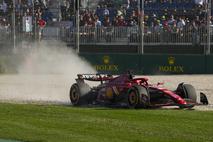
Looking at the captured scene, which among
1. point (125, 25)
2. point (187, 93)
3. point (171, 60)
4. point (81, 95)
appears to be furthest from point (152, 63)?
point (187, 93)

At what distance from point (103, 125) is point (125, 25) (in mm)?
20574

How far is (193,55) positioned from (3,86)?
33.6 ft

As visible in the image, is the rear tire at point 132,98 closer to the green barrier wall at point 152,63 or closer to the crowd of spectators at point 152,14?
the green barrier wall at point 152,63

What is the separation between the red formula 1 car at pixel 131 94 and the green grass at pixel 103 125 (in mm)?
488

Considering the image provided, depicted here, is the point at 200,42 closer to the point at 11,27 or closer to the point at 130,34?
the point at 130,34

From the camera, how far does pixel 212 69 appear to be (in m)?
28.2

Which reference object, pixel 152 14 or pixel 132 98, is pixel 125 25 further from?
pixel 132 98

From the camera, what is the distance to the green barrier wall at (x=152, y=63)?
92.8ft

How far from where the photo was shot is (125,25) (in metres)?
31.3

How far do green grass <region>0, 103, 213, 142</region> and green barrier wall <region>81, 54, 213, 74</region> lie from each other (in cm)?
1507

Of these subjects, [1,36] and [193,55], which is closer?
[193,55]

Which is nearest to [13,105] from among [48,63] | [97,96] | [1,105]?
[1,105]

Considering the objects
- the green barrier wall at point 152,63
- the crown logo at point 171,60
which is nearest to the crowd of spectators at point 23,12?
the green barrier wall at point 152,63

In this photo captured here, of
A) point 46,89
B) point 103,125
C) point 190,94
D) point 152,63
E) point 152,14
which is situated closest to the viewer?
point 103,125
